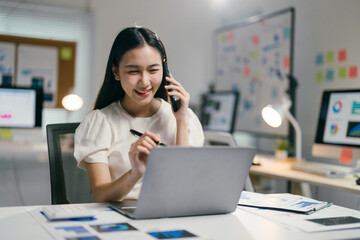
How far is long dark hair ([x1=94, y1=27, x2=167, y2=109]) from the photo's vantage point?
1390 mm

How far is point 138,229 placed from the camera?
92cm

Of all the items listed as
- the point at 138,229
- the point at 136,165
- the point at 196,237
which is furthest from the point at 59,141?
the point at 196,237

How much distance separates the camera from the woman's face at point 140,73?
1.36m

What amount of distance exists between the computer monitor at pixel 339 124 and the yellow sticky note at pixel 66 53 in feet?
7.91

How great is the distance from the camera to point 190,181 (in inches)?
38.4

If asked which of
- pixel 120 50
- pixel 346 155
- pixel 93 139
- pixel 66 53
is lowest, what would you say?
pixel 346 155

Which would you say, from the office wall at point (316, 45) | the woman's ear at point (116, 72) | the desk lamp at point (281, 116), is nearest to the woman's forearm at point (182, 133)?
the woman's ear at point (116, 72)

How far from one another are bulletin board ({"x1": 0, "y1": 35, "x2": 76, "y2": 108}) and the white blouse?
256 cm

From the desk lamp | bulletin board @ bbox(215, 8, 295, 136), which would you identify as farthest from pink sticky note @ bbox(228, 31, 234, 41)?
the desk lamp

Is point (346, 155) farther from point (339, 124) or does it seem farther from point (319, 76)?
point (319, 76)

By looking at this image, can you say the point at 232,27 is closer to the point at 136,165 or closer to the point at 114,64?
the point at 114,64

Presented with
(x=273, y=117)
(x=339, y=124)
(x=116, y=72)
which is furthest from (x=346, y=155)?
(x=116, y=72)

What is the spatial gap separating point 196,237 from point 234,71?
9.88 feet

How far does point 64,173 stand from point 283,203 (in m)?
0.74
